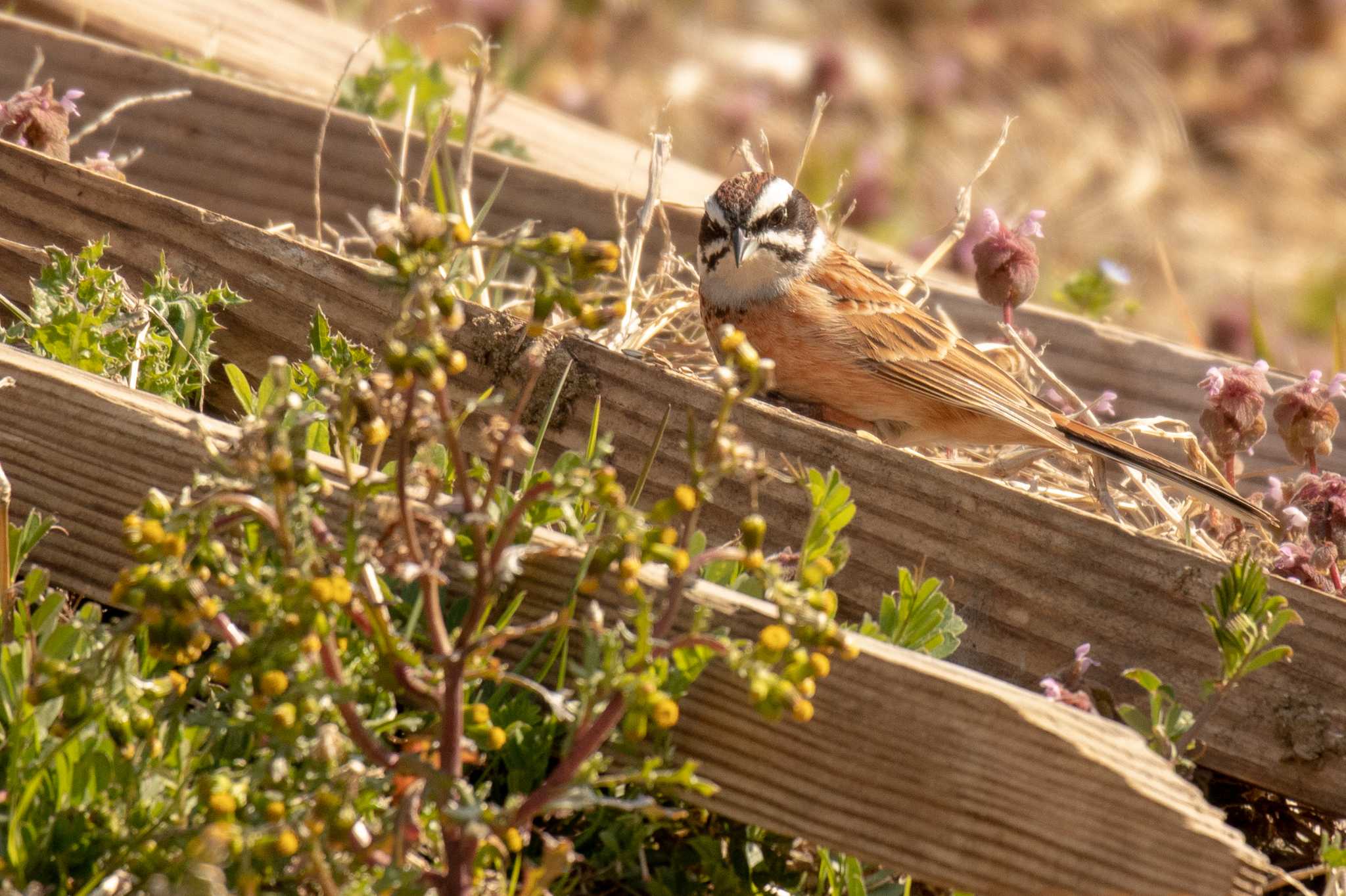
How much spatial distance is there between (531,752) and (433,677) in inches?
14.7

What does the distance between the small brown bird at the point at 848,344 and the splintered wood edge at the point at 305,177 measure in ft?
0.64

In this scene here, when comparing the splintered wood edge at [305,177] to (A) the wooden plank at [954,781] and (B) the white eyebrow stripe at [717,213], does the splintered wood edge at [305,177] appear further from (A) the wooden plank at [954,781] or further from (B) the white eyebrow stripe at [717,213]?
(A) the wooden plank at [954,781]

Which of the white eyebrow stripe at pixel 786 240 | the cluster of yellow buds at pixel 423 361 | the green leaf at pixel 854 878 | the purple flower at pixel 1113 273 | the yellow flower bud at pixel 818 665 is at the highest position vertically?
the purple flower at pixel 1113 273

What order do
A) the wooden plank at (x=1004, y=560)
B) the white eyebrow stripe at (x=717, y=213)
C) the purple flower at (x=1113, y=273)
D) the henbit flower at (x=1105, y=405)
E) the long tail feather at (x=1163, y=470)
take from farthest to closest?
A: the purple flower at (x=1113, y=273), the white eyebrow stripe at (x=717, y=213), the henbit flower at (x=1105, y=405), the long tail feather at (x=1163, y=470), the wooden plank at (x=1004, y=560)

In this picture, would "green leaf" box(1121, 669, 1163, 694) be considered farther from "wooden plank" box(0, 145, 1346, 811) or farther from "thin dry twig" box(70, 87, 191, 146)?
"thin dry twig" box(70, 87, 191, 146)

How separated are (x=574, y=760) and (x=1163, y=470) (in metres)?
2.00

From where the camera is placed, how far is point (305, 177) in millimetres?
4348

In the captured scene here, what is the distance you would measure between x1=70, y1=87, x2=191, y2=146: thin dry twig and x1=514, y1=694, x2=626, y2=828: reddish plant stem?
243 centimetres

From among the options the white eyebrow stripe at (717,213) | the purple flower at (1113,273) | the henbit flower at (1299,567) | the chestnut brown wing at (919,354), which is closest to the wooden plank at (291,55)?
the white eyebrow stripe at (717,213)

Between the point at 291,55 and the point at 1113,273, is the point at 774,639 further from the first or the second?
the point at 291,55

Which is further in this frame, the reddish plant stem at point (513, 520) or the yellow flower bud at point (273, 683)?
the reddish plant stem at point (513, 520)

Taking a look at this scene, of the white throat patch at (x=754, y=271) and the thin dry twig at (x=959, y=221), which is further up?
the thin dry twig at (x=959, y=221)

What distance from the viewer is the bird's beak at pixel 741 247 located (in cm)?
429

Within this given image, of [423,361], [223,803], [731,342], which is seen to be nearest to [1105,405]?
[731,342]
